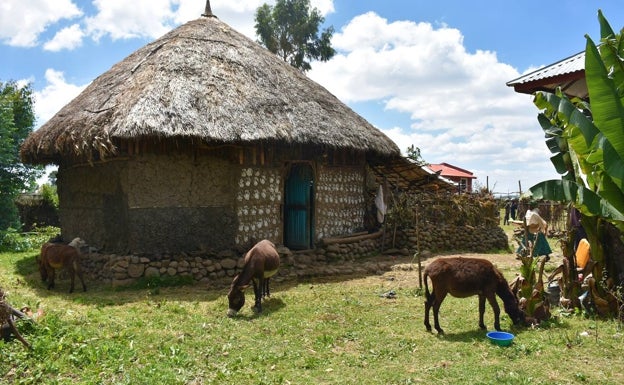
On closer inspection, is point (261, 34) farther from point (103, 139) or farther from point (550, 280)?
point (550, 280)

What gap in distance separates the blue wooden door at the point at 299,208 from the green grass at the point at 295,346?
12.7ft

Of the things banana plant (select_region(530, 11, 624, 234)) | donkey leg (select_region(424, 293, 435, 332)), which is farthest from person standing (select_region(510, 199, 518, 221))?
donkey leg (select_region(424, 293, 435, 332))

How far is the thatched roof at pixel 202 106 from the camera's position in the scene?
8969 mm

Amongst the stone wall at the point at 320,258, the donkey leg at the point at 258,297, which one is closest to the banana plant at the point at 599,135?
the stone wall at the point at 320,258

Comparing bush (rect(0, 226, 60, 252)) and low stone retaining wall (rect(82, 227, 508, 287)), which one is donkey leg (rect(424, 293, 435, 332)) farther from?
bush (rect(0, 226, 60, 252))

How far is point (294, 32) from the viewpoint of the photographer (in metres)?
24.8

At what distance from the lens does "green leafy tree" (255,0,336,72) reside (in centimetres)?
2453

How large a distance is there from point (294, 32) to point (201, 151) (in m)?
16.9

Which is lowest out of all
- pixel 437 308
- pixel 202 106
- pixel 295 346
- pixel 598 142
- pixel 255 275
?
pixel 295 346

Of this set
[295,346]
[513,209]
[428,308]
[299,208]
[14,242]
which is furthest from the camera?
[513,209]

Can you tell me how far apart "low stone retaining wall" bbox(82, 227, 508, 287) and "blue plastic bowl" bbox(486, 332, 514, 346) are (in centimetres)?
316

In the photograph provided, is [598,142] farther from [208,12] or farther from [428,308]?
[208,12]

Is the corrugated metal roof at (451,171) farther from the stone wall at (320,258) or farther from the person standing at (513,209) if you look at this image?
the stone wall at (320,258)

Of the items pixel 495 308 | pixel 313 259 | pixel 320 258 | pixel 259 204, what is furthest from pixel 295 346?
pixel 320 258
